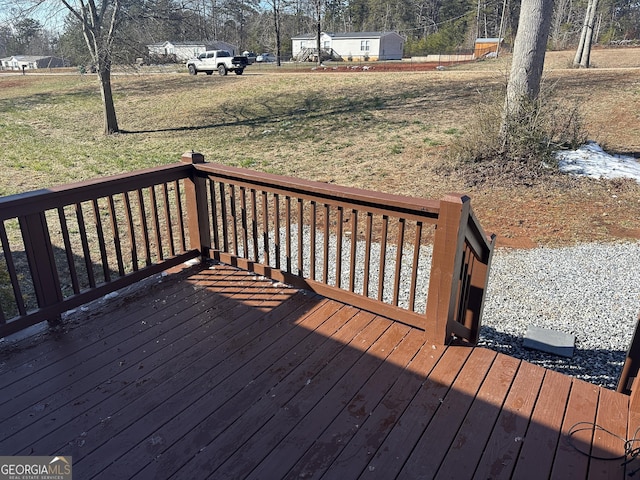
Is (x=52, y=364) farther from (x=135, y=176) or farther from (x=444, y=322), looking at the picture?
(x=444, y=322)

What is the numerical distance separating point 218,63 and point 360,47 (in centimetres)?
2526

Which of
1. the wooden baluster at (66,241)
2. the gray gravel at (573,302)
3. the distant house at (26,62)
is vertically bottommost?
the gray gravel at (573,302)

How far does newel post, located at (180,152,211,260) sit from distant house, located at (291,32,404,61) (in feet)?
142

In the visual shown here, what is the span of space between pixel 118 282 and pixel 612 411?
3.19 m

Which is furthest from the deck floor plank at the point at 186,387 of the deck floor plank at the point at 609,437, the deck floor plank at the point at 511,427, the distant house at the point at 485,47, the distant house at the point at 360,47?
the distant house at the point at 360,47

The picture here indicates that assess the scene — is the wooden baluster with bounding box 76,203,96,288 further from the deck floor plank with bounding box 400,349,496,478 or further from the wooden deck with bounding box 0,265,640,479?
the deck floor plank with bounding box 400,349,496,478

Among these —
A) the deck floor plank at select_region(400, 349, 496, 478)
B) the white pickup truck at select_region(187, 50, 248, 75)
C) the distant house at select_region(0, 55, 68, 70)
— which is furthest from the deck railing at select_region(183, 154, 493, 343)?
the distant house at select_region(0, 55, 68, 70)

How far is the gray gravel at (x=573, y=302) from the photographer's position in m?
3.61

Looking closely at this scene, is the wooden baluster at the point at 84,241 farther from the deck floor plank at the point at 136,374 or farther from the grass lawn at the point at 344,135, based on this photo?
the grass lawn at the point at 344,135

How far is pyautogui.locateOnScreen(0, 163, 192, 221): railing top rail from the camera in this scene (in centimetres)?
265

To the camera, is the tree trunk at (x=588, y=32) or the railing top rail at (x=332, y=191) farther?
the tree trunk at (x=588, y=32)

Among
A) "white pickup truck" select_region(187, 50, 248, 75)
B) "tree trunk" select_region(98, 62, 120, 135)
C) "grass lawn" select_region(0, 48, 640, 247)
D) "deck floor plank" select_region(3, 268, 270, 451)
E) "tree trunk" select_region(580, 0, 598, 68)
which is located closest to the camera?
"deck floor plank" select_region(3, 268, 270, 451)

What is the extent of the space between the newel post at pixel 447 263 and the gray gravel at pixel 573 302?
4.11 ft

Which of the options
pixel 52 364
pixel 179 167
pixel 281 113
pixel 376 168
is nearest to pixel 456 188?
pixel 376 168
